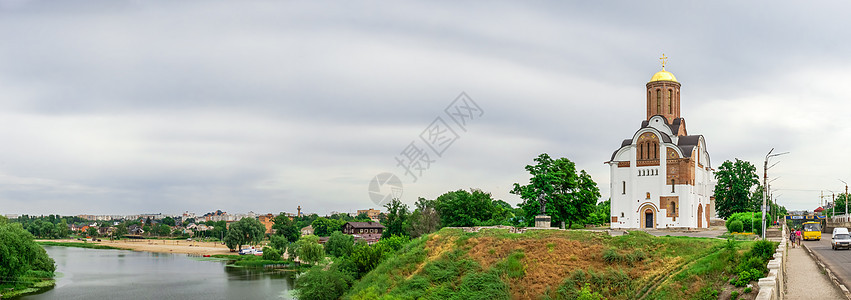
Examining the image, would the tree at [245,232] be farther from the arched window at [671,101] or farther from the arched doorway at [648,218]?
the arched window at [671,101]

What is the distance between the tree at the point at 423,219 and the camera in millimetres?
58156

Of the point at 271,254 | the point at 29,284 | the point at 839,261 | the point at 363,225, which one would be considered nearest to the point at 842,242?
the point at 839,261

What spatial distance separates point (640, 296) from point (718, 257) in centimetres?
311

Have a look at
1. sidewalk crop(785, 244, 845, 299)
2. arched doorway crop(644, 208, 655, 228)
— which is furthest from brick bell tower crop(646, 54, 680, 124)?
sidewalk crop(785, 244, 845, 299)

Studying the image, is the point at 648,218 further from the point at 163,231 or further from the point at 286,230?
the point at 163,231

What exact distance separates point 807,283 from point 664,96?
116ft

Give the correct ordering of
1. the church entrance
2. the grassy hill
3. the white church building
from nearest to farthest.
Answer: the grassy hill, the white church building, the church entrance

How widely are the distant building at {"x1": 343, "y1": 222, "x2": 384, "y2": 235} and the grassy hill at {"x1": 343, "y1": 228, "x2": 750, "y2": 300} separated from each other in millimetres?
68756

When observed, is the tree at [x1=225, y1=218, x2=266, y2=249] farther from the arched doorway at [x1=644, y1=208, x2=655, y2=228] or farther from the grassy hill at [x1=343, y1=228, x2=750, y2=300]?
the grassy hill at [x1=343, y1=228, x2=750, y2=300]

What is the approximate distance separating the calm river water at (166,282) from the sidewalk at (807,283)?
31.4m

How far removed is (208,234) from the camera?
154m

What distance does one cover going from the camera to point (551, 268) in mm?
26781

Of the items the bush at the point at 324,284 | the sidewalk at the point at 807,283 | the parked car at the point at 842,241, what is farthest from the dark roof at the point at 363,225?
the sidewalk at the point at 807,283

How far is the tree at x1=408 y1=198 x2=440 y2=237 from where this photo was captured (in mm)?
58156
